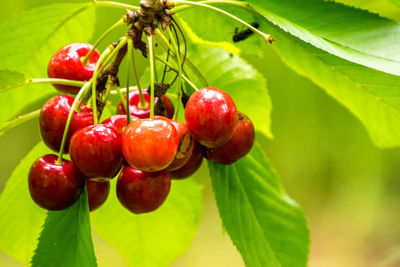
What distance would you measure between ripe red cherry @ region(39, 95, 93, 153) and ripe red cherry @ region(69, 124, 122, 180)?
0.06 metres

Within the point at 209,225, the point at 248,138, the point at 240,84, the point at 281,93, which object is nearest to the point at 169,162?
the point at 248,138

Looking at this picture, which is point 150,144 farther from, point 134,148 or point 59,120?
point 59,120

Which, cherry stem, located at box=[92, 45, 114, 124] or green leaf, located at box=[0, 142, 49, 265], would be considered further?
green leaf, located at box=[0, 142, 49, 265]

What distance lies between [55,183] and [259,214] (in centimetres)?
39

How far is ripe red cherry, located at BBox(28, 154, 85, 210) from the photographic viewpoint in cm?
65

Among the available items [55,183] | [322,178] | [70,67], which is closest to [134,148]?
[55,183]

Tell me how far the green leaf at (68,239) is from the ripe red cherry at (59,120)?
0.09m

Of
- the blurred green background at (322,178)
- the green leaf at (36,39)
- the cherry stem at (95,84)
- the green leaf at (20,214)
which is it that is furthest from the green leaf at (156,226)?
the blurred green background at (322,178)

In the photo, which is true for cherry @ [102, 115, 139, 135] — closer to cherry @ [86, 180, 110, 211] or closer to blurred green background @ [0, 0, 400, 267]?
cherry @ [86, 180, 110, 211]

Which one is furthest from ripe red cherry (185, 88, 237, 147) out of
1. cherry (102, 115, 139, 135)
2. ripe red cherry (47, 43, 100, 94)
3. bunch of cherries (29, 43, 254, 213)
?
ripe red cherry (47, 43, 100, 94)

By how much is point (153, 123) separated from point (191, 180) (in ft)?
1.52

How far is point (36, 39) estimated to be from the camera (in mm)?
916

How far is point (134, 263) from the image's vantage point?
109 centimetres

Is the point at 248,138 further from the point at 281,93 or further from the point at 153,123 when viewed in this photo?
the point at 281,93
